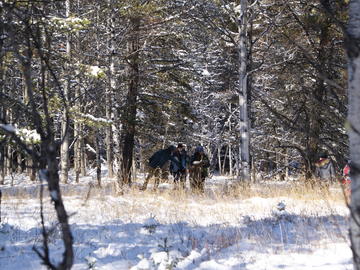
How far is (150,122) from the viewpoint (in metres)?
14.2

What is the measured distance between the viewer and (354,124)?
7.09ft

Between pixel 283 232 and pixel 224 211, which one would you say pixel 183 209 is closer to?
pixel 224 211

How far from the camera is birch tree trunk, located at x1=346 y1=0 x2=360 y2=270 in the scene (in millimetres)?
2100

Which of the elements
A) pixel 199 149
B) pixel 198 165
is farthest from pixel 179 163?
pixel 199 149

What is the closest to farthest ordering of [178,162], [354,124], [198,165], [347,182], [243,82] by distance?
[354,124], [347,182], [243,82], [198,165], [178,162]

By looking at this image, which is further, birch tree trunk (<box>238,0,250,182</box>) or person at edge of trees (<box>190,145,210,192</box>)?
person at edge of trees (<box>190,145,210,192</box>)

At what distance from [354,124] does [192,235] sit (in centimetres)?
337

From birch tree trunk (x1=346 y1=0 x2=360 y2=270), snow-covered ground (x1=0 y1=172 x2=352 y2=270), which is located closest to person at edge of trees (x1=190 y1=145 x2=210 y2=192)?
snow-covered ground (x1=0 y1=172 x2=352 y2=270)

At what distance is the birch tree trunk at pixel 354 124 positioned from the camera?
82.7 inches

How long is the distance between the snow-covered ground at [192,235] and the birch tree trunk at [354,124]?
67 centimetres

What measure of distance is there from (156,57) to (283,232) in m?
8.74

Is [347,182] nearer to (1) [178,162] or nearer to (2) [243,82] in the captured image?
(2) [243,82]

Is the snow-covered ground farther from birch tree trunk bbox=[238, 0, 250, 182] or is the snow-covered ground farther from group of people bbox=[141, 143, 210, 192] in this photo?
group of people bbox=[141, 143, 210, 192]

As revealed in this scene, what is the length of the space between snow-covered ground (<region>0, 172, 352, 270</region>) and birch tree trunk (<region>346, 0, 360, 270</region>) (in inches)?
26.5
